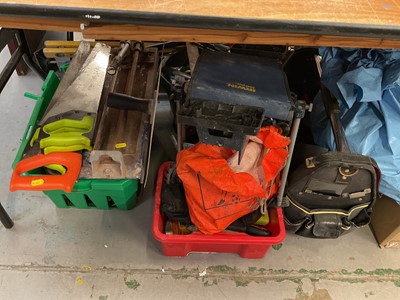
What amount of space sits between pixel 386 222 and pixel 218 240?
26.6 inches

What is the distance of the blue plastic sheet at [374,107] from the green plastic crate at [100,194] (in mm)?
726

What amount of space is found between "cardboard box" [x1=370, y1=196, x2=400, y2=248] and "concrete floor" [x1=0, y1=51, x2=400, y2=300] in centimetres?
3

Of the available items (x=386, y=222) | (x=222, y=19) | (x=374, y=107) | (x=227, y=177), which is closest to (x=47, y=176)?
(x=227, y=177)

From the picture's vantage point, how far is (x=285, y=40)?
816 mm

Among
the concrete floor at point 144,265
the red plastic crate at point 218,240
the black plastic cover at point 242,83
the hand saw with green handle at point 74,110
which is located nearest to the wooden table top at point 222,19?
the black plastic cover at point 242,83

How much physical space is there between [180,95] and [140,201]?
2.09 ft

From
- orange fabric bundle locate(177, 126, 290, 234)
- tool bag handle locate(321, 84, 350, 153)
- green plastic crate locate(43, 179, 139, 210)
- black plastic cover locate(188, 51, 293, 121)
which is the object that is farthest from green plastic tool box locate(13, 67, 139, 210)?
tool bag handle locate(321, 84, 350, 153)

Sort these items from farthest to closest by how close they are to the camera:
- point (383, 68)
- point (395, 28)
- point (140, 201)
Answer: point (140, 201), point (383, 68), point (395, 28)

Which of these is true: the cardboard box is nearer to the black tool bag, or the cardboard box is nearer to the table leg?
the black tool bag

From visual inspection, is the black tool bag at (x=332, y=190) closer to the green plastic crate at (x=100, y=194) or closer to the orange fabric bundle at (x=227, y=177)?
the orange fabric bundle at (x=227, y=177)

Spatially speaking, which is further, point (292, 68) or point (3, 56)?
point (3, 56)

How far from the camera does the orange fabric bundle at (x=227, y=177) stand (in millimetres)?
992

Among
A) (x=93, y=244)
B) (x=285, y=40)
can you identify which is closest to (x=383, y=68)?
(x=285, y=40)

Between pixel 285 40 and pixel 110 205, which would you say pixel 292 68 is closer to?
pixel 285 40
